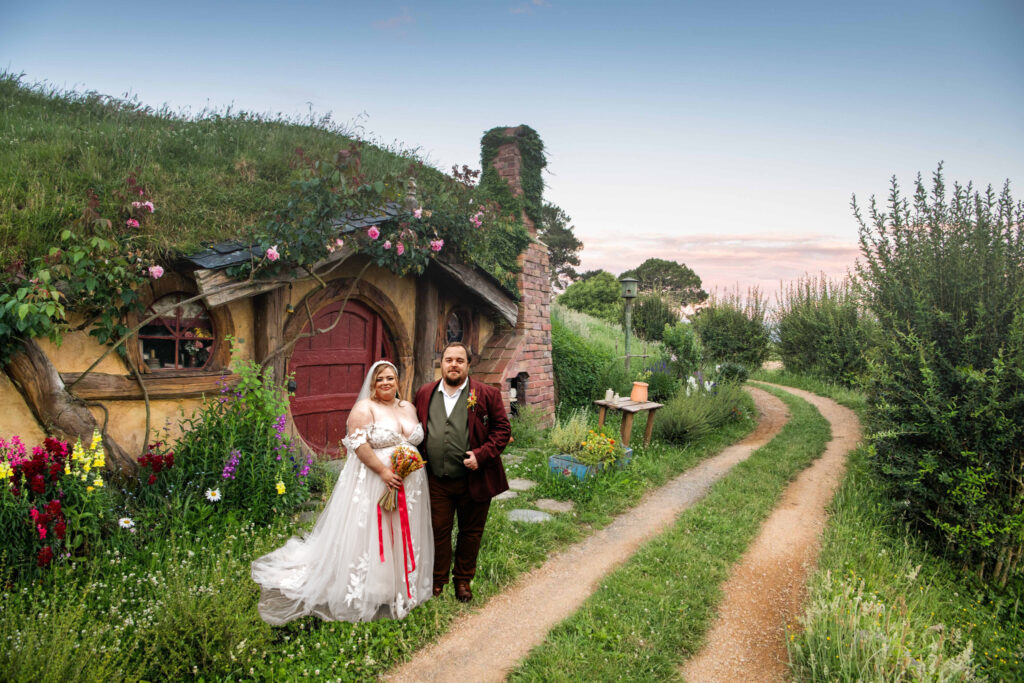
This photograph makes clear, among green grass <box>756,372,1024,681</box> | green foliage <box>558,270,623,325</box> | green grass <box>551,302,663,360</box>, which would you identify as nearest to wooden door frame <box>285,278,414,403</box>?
green grass <box>756,372,1024,681</box>

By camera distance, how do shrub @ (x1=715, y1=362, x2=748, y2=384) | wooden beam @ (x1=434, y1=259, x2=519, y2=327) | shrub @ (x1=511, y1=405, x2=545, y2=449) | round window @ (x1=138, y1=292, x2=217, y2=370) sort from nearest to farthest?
round window @ (x1=138, y1=292, x2=217, y2=370)
wooden beam @ (x1=434, y1=259, x2=519, y2=327)
shrub @ (x1=511, y1=405, x2=545, y2=449)
shrub @ (x1=715, y1=362, x2=748, y2=384)

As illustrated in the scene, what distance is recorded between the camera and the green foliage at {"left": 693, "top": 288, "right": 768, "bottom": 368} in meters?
20.5

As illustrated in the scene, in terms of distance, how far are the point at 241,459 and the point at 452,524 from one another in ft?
7.76

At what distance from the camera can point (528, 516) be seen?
607 cm

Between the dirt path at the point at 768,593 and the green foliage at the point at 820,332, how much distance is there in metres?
10.1

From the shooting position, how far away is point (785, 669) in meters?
3.74

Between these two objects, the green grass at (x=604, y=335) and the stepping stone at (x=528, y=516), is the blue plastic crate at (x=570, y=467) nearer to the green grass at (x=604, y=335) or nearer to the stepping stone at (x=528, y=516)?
the stepping stone at (x=528, y=516)

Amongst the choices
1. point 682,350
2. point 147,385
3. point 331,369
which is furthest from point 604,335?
point 147,385

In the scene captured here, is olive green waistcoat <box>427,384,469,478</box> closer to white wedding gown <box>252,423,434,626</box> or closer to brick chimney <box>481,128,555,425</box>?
white wedding gown <box>252,423,434,626</box>

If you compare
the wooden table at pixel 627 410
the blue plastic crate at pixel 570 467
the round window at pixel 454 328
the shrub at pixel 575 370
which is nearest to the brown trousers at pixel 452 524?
the blue plastic crate at pixel 570 467

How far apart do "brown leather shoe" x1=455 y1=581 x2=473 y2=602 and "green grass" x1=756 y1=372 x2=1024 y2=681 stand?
225cm

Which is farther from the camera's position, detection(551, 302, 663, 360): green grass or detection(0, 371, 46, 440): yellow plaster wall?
detection(551, 302, 663, 360): green grass

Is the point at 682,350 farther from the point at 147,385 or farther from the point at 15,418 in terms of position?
the point at 15,418

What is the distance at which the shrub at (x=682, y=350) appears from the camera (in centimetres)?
1489
